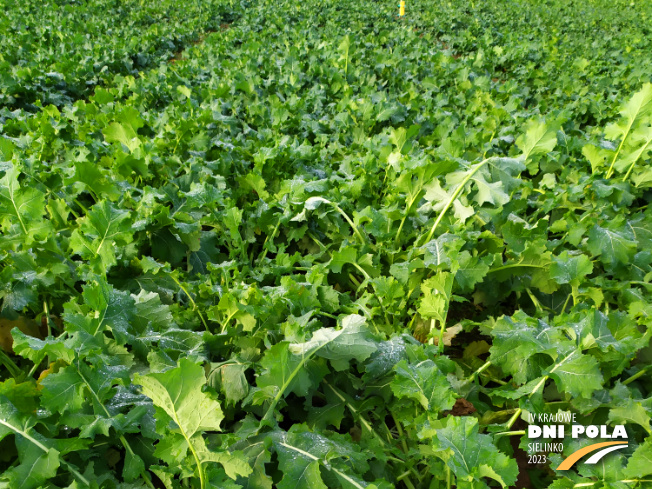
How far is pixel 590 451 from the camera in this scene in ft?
5.81

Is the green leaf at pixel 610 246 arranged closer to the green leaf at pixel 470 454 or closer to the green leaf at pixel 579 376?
the green leaf at pixel 579 376

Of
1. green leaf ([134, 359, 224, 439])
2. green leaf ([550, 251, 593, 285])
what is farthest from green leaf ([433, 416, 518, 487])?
green leaf ([550, 251, 593, 285])

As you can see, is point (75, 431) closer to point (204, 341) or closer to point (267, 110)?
point (204, 341)

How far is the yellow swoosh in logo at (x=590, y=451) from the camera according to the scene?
5.76 feet

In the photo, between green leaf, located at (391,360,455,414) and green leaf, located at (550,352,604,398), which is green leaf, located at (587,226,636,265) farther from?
green leaf, located at (391,360,455,414)

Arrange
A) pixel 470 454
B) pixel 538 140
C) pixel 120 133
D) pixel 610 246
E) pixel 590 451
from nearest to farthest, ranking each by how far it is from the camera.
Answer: pixel 470 454 < pixel 590 451 < pixel 610 246 < pixel 538 140 < pixel 120 133

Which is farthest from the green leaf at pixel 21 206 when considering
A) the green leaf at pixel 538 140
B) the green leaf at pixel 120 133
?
the green leaf at pixel 538 140

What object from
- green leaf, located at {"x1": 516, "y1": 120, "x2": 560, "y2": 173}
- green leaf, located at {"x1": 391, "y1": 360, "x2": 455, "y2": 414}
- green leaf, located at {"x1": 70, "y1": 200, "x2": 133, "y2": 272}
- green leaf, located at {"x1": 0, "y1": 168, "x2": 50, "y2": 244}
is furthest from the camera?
green leaf, located at {"x1": 516, "y1": 120, "x2": 560, "y2": 173}

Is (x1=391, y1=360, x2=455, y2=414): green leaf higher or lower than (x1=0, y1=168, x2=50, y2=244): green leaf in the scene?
lower

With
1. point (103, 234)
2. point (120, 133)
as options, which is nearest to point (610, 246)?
point (103, 234)

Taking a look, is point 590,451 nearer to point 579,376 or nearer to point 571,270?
point 579,376

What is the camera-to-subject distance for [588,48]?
1078cm

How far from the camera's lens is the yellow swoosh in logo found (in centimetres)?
176

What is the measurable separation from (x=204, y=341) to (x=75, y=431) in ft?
1.83
